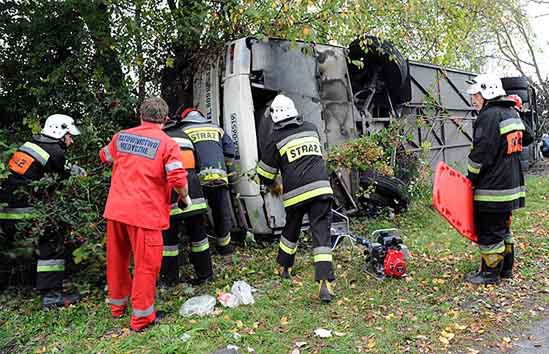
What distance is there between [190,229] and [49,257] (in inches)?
50.1

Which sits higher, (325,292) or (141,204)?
(141,204)

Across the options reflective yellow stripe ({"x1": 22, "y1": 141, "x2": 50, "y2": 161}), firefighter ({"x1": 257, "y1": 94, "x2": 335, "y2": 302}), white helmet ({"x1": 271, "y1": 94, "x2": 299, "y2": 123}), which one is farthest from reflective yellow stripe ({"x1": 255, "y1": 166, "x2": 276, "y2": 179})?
reflective yellow stripe ({"x1": 22, "y1": 141, "x2": 50, "y2": 161})

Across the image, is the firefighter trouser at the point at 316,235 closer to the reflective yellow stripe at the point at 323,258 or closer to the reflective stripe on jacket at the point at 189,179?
the reflective yellow stripe at the point at 323,258

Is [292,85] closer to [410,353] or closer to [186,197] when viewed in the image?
[186,197]

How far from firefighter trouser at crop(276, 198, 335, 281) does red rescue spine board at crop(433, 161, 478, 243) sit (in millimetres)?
1020

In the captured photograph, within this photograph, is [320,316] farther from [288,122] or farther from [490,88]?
[490,88]

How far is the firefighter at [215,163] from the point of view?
5.01 meters

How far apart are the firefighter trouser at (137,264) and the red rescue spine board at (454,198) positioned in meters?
2.51

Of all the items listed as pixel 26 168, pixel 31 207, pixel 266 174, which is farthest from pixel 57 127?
pixel 266 174

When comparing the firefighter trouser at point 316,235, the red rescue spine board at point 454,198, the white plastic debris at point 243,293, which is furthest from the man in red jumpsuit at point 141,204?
the red rescue spine board at point 454,198

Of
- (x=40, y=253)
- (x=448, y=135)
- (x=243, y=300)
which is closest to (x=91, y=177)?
(x=40, y=253)

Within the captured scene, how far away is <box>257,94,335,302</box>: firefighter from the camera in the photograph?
14.0ft

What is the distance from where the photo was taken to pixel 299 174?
4328 mm

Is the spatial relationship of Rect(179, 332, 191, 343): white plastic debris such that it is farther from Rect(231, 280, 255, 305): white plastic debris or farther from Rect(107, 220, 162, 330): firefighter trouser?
Rect(231, 280, 255, 305): white plastic debris
